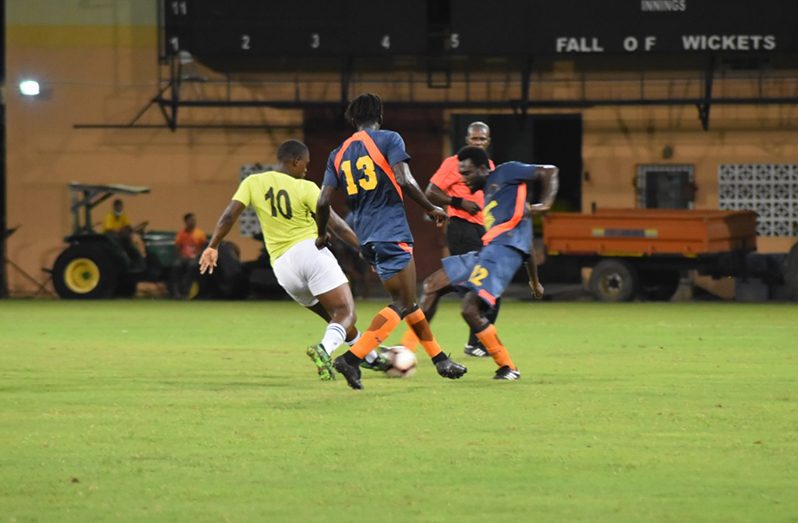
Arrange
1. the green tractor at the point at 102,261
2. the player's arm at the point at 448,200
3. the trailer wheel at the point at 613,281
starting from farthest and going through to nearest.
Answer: the green tractor at the point at 102,261, the trailer wheel at the point at 613,281, the player's arm at the point at 448,200

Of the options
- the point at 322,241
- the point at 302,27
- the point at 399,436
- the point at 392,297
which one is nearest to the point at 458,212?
the point at 322,241

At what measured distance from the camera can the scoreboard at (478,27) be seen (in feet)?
99.7

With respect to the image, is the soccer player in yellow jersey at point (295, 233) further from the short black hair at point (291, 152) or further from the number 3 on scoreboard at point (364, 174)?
the number 3 on scoreboard at point (364, 174)

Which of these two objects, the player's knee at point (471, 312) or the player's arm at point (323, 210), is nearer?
the player's arm at point (323, 210)

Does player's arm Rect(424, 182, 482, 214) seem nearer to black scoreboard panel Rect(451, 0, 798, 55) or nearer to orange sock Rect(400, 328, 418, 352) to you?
orange sock Rect(400, 328, 418, 352)

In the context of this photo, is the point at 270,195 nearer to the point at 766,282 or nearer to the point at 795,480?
the point at 795,480

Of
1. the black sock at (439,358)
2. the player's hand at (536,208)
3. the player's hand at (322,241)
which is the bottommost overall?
the black sock at (439,358)

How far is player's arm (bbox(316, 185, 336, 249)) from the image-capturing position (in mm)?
13156

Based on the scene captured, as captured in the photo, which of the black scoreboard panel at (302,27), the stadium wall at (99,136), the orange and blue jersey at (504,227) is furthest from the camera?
the stadium wall at (99,136)

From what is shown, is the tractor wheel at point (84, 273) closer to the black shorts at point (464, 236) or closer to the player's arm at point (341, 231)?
the black shorts at point (464, 236)

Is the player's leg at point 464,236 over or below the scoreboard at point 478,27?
below

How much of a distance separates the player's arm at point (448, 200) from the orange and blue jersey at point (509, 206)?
4.45 ft

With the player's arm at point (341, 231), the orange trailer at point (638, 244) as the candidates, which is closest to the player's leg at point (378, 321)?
the player's arm at point (341, 231)


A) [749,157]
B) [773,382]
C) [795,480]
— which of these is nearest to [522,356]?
[773,382]
